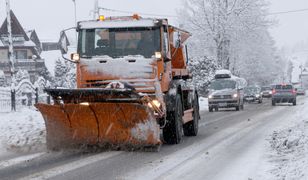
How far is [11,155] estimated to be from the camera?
35.2ft

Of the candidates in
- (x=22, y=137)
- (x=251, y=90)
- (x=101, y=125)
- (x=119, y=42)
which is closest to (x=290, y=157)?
(x=101, y=125)

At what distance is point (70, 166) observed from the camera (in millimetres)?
8969

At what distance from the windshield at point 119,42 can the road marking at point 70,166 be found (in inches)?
85.7

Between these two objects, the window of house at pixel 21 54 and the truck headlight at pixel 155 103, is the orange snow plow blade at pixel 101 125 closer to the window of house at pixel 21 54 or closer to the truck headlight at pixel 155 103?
the truck headlight at pixel 155 103

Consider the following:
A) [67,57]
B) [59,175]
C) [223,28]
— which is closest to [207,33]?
[223,28]

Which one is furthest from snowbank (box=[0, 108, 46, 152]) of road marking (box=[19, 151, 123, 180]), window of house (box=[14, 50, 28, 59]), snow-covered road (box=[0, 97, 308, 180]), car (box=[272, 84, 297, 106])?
window of house (box=[14, 50, 28, 59])

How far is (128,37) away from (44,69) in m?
48.7

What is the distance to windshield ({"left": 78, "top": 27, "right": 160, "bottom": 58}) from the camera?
11.4m

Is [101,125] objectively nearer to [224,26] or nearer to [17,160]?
[17,160]

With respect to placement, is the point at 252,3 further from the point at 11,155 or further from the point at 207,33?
the point at 11,155

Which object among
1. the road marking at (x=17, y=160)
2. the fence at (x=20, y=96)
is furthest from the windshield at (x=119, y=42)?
the fence at (x=20, y=96)

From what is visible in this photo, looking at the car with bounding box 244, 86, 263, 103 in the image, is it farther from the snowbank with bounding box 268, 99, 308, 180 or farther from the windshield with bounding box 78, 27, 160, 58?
the windshield with bounding box 78, 27, 160, 58

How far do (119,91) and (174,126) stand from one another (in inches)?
91.6

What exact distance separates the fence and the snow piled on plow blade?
1329 cm
